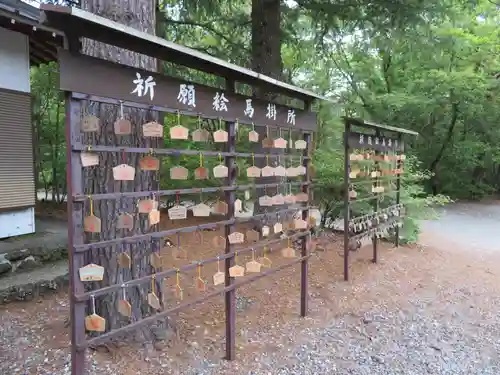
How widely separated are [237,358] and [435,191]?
50.6ft

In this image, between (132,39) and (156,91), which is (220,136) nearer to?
(156,91)

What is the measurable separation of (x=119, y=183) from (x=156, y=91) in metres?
0.74

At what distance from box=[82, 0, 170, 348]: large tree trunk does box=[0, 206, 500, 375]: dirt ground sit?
1.04 feet

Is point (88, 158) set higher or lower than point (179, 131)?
lower

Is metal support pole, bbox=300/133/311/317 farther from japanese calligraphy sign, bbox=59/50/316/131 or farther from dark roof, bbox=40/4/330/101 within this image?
dark roof, bbox=40/4/330/101

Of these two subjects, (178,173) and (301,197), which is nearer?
(178,173)

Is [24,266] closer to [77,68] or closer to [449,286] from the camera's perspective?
[77,68]

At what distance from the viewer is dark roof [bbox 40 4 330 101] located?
69.5 inches

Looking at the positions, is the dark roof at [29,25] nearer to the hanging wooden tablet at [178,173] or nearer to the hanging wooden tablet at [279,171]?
the hanging wooden tablet at [178,173]

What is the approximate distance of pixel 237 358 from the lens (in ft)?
9.80

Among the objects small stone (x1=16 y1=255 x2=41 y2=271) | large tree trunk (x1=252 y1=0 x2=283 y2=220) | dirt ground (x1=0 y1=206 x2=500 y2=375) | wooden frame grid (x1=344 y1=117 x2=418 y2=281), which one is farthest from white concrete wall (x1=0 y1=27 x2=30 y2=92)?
wooden frame grid (x1=344 y1=117 x2=418 y2=281)

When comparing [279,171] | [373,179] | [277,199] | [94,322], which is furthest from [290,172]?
[373,179]

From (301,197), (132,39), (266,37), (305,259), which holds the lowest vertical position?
(305,259)

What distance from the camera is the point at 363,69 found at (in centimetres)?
1298
